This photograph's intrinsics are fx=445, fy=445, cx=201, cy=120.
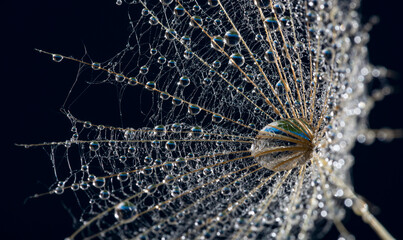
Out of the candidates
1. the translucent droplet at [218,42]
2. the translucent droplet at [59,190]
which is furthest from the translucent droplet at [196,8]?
the translucent droplet at [59,190]

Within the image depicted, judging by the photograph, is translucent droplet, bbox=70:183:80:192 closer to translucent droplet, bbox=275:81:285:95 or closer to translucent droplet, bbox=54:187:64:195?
translucent droplet, bbox=54:187:64:195

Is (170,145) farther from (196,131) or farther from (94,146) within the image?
(94,146)

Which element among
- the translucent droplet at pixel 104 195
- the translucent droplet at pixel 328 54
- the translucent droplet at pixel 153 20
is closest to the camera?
the translucent droplet at pixel 328 54

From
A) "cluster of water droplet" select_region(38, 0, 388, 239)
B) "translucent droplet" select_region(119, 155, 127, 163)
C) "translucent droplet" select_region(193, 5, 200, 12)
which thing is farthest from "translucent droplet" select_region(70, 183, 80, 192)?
"translucent droplet" select_region(193, 5, 200, 12)

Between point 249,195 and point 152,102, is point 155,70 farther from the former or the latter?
point 249,195

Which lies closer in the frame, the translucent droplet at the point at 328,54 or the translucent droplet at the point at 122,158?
the translucent droplet at the point at 328,54

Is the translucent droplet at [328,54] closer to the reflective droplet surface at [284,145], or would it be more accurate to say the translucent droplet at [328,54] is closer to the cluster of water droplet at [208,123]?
the cluster of water droplet at [208,123]

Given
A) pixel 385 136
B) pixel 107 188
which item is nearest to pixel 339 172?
pixel 385 136

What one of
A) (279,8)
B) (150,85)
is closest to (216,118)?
(150,85)
